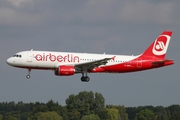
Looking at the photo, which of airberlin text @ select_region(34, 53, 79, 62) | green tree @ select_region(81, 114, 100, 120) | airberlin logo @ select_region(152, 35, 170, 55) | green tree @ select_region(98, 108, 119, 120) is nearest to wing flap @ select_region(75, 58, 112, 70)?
airberlin text @ select_region(34, 53, 79, 62)

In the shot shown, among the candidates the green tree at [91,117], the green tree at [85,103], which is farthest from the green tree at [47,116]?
the green tree at [85,103]

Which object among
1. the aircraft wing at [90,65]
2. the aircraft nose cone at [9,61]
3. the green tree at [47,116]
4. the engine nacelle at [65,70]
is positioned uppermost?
the aircraft nose cone at [9,61]

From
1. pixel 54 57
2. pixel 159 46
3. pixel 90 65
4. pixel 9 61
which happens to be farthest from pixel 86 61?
pixel 159 46

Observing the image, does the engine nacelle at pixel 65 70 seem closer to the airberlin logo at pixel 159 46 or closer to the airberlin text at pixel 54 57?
the airberlin text at pixel 54 57

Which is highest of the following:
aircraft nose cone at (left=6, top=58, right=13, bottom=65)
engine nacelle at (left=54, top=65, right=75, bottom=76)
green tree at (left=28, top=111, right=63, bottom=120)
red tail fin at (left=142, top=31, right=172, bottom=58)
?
red tail fin at (left=142, top=31, right=172, bottom=58)

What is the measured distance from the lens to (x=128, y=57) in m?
95.2

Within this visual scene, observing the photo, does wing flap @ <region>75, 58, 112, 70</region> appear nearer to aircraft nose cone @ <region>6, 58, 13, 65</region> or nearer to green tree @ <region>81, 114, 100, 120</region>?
aircraft nose cone @ <region>6, 58, 13, 65</region>

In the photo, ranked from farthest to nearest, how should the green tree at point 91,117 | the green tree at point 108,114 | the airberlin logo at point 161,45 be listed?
the green tree at point 108,114 < the green tree at point 91,117 < the airberlin logo at point 161,45

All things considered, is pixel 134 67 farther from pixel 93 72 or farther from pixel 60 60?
pixel 60 60

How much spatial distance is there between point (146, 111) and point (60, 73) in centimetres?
11202

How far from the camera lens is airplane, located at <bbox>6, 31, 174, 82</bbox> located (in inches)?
3529

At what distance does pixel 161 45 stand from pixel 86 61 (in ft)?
51.1

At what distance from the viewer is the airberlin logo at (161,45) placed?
99.2 m

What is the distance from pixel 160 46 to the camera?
100125 millimetres
